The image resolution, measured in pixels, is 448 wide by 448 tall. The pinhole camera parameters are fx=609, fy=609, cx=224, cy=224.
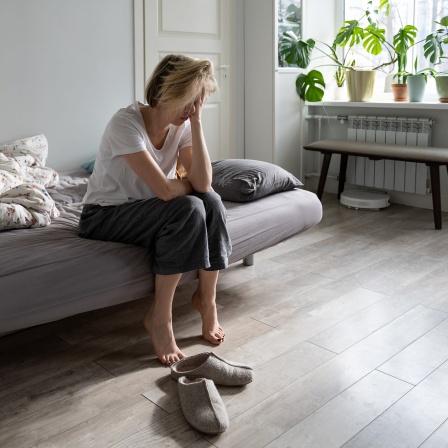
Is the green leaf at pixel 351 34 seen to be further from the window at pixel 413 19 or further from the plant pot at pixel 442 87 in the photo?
the plant pot at pixel 442 87

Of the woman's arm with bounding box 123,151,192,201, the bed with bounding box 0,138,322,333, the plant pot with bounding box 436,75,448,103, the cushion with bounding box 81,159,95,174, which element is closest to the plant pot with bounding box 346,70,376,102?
the plant pot with bounding box 436,75,448,103

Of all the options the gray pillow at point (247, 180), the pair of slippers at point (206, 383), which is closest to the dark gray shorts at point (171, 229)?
the pair of slippers at point (206, 383)

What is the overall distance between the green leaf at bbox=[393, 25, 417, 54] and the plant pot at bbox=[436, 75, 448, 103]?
1.09 ft

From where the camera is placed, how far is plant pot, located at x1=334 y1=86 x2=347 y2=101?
15.4ft

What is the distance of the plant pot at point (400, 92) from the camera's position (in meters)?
4.20

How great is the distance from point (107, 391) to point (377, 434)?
78cm

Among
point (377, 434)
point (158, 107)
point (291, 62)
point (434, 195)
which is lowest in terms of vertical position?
point (377, 434)

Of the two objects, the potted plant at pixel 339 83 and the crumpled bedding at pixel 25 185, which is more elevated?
the potted plant at pixel 339 83

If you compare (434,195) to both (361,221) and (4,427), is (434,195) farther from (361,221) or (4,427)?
(4,427)

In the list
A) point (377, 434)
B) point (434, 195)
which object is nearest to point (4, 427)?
point (377, 434)

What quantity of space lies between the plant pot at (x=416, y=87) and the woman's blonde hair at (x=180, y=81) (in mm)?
2486

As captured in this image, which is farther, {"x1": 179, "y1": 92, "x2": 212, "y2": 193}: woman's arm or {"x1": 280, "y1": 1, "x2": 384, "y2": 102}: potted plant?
{"x1": 280, "y1": 1, "x2": 384, "y2": 102}: potted plant

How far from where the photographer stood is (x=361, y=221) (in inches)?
153

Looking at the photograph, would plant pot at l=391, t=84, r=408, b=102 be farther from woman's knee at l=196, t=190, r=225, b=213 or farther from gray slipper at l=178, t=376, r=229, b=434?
gray slipper at l=178, t=376, r=229, b=434
